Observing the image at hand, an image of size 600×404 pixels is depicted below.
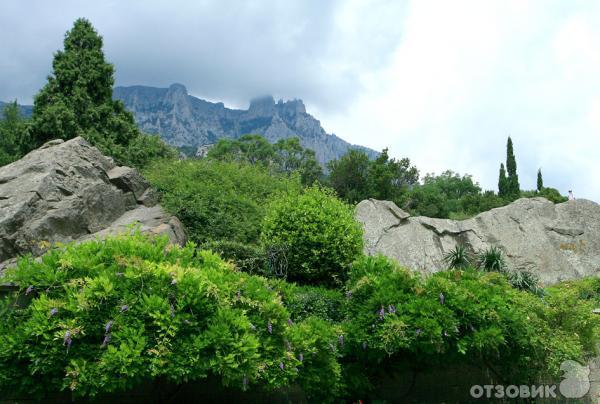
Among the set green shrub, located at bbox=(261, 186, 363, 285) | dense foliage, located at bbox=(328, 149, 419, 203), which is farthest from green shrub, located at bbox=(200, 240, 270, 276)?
dense foliage, located at bbox=(328, 149, 419, 203)

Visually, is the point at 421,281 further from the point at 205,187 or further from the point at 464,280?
the point at 205,187

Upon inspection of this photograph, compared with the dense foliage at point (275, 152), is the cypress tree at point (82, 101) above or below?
below

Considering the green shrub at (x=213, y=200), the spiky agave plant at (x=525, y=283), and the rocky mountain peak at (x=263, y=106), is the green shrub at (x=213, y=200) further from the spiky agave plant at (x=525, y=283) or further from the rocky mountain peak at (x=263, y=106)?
the rocky mountain peak at (x=263, y=106)

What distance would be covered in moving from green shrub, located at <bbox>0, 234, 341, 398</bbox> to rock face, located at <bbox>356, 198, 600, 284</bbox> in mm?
10780

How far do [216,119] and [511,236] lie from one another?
174 m

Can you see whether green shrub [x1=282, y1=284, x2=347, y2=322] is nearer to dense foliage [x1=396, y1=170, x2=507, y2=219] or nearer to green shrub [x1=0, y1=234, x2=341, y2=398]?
green shrub [x1=0, y1=234, x2=341, y2=398]

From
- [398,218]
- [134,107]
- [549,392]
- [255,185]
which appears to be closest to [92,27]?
[255,185]

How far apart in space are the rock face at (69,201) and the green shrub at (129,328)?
576cm

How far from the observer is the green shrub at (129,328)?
4617mm

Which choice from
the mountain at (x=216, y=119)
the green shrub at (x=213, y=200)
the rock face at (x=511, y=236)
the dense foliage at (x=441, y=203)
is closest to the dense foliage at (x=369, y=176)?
the dense foliage at (x=441, y=203)

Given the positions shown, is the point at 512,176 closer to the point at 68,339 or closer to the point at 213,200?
the point at 213,200

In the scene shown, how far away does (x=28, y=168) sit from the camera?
12.0 m

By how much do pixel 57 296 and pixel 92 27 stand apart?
21564 millimetres

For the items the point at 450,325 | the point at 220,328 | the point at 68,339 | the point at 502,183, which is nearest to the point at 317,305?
the point at 450,325
